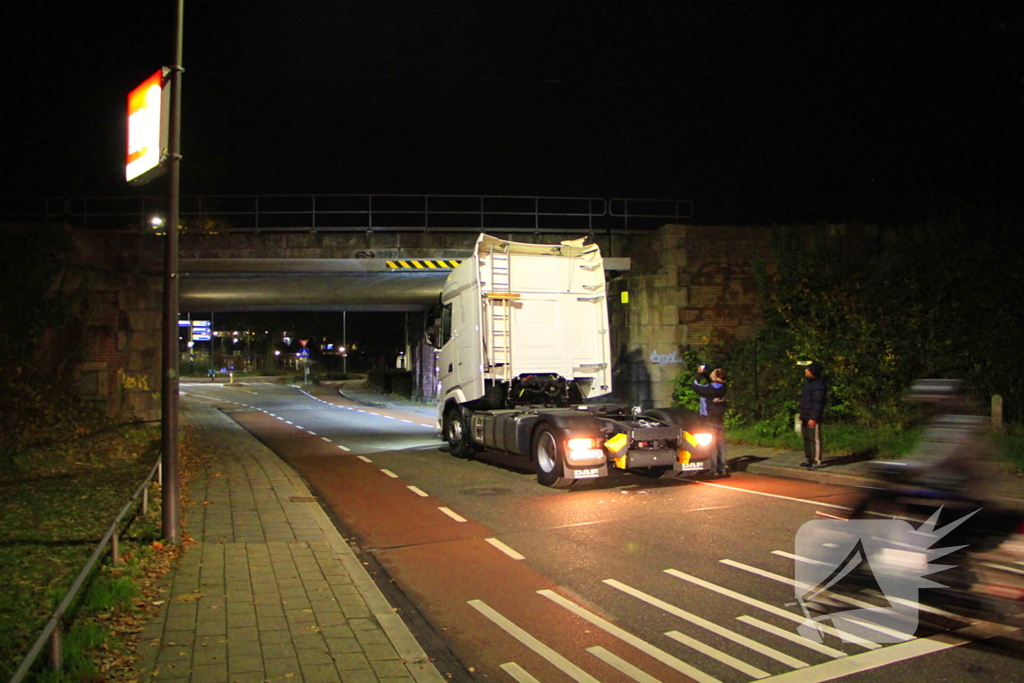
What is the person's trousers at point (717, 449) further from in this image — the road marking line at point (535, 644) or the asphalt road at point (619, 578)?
the road marking line at point (535, 644)

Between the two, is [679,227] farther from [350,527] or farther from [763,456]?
[350,527]

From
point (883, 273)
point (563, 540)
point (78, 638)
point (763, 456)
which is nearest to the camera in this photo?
point (78, 638)

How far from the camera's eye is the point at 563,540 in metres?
8.26

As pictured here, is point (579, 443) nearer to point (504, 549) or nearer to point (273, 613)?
point (504, 549)

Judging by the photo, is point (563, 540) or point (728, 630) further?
point (563, 540)

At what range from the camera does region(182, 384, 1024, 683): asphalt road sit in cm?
481

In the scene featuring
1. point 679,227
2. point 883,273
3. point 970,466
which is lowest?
point 970,466

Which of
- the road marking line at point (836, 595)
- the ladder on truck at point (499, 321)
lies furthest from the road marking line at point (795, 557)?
the ladder on truck at point (499, 321)

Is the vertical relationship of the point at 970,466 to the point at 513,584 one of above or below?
above

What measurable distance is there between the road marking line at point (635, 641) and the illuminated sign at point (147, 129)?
18.3ft

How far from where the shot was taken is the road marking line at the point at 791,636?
16.2 ft

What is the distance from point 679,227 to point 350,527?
12.4 m

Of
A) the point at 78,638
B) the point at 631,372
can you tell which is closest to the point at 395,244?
the point at 631,372

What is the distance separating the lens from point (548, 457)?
11633 millimetres
